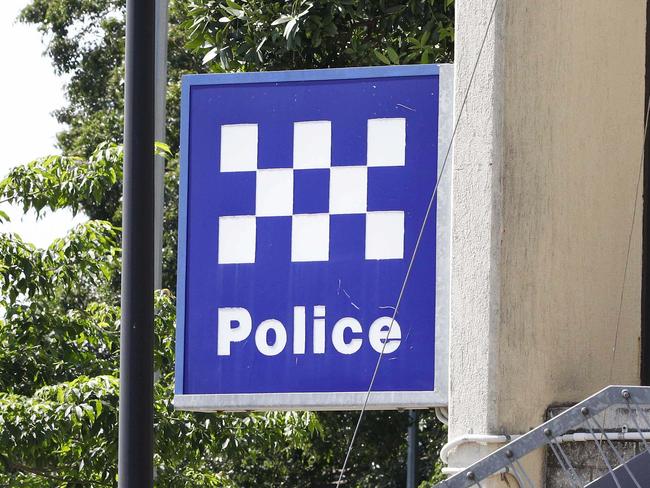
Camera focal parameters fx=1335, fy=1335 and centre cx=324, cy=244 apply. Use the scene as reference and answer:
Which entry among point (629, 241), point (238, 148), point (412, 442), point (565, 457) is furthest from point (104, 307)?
point (412, 442)

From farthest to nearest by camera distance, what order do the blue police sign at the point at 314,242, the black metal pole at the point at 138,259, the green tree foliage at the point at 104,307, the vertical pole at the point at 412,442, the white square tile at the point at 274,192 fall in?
the vertical pole at the point at 412,442 → the green tree foliage at the point at 104,307 → the white square tile at the point at 274,192 → the blue police sign at the point at 314,242 → the black metal pole at the point at 138,259

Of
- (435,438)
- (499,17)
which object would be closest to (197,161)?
(499,17)

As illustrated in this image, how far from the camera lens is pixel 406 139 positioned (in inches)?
222

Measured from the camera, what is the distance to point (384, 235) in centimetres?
559

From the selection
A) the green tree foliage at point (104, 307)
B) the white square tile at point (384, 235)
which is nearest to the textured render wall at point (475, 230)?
the white square tile at point (384, 235)

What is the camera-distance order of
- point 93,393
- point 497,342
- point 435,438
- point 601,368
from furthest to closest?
point 435,438
point 93,393
point 601,368
point 497,342

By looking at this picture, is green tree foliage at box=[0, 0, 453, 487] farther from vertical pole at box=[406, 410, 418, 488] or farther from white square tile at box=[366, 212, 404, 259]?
vertical pole at box=[406, 410, 418, 488]

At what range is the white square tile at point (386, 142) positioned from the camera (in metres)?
5.64

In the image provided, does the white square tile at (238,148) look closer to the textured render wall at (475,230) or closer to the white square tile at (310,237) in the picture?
the white square tile at (310,237)

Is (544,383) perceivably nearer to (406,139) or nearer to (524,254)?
(524,254)

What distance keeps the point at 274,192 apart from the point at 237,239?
10.2 inches

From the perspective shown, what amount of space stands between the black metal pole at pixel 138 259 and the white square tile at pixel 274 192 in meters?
0.57

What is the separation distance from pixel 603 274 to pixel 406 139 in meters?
1.01

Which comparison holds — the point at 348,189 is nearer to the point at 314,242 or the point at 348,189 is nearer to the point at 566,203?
the point at 314,242
